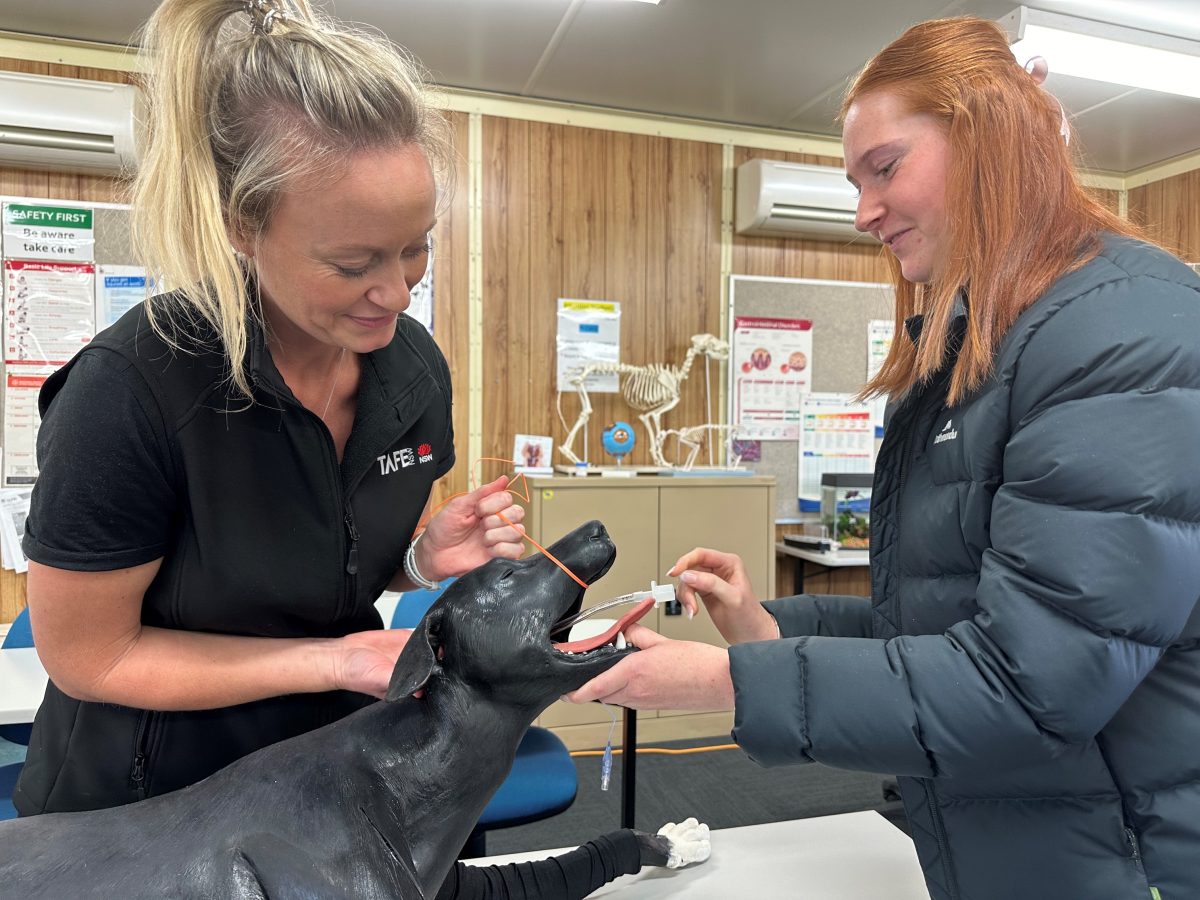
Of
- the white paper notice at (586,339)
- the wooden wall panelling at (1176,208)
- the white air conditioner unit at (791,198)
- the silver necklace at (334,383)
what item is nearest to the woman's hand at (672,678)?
the silver necklace at (334,383)

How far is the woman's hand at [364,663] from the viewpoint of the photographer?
1.07 meters

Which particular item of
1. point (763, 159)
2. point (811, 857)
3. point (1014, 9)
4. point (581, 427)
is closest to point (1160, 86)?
point (1014, 9)

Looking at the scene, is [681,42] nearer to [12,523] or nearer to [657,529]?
[657,529]

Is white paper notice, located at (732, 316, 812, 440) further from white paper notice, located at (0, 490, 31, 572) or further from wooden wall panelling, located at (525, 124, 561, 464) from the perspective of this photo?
white paper notice, located at (0, 490, 31, 572)

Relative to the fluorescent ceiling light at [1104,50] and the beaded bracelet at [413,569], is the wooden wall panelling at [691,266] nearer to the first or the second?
the fluorescent ceiling light at [1104,50]

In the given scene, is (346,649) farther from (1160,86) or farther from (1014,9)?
(1160,86)

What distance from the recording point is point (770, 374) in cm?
482

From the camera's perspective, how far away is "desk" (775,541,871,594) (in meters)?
4.21

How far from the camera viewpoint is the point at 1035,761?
0.92 m

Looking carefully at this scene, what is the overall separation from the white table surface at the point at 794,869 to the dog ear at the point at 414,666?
594 millimetres

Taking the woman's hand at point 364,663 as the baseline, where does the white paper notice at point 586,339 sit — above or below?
above

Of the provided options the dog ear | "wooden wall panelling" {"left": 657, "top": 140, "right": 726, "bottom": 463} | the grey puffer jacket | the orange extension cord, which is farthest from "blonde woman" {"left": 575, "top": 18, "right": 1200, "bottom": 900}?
"wooden wall panelling" {"left": 657, "top": 140, "right": 726, "bottom": 463}

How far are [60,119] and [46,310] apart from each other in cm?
86

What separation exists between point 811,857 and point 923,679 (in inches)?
26.9
